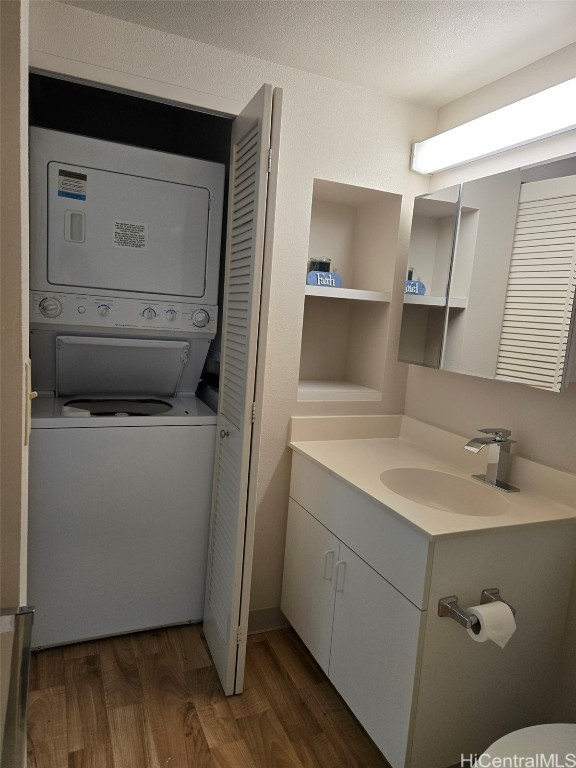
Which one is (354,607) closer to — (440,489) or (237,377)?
(440,489)

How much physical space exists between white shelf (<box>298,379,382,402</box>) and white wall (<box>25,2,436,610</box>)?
0.17ft

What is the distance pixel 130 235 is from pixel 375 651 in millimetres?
1765

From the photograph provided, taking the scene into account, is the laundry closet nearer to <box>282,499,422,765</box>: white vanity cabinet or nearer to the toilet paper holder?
<box>282,499,422,765</box>: white vanity cabinet

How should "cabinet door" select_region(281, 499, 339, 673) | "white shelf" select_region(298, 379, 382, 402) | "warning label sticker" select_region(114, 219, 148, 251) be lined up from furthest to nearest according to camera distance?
"white shelf" select_region(298, 379, 382, 402), "warning label sticker" select_region(114, 219, 148, 251), "cabinet door" select_region(281, 499, 339, 673)

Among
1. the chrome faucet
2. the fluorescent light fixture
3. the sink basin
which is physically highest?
the fluorescent light fixture

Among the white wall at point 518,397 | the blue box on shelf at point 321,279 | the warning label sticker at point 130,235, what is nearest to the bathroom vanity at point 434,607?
the white wall at point 518,397

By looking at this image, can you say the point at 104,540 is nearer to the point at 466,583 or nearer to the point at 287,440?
the point at 287,440

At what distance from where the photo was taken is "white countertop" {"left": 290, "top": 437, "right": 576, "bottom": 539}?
144 centimetres

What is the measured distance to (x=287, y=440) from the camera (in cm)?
223

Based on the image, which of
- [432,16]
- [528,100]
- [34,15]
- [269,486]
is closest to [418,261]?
[528,100]

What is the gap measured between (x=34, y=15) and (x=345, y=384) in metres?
1.87

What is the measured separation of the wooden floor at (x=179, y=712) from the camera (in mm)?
1653

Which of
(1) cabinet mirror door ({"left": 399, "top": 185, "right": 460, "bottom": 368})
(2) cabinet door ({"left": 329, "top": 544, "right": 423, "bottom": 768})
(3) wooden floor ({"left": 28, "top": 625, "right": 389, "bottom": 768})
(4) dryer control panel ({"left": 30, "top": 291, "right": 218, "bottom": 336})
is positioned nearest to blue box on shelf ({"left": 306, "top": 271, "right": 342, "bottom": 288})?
(1) cabinet mirror door ({"left": 399, "top": 185, "right": 460, "bottom": 368})

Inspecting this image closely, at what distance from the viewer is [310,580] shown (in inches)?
79.5
